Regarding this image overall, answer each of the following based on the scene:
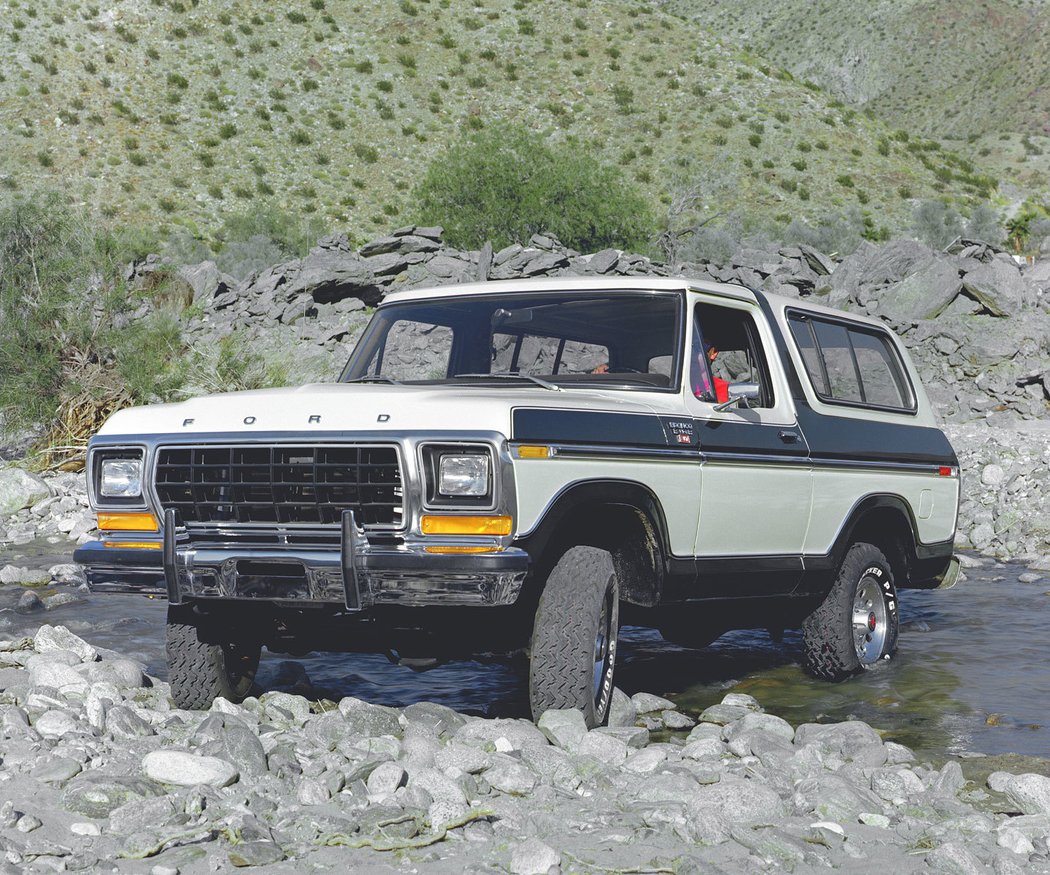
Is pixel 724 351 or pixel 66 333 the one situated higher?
pixel 724 351

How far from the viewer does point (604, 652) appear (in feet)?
18.8

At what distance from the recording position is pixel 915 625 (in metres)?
9.41

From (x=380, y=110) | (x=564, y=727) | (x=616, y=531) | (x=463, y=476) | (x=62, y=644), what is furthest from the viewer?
(x=380, y=110)

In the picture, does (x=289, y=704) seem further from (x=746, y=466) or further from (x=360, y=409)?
(x=746, y=466)

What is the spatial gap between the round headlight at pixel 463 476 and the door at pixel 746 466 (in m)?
1.38

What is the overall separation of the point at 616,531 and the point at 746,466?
83 cm

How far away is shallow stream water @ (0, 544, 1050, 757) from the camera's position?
6559 millimetres

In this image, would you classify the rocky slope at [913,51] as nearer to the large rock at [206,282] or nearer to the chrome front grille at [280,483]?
the large rock at [206,282]

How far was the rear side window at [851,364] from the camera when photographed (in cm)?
717

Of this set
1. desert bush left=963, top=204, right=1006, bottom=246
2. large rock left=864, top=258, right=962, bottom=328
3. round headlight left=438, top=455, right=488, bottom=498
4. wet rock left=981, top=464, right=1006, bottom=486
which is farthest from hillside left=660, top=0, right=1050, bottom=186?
round headlight left=438, top=455, right=488, bottom=498

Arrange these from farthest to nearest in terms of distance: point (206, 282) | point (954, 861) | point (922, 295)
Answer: point (206, 282), point (922, 295), point (954, 861)

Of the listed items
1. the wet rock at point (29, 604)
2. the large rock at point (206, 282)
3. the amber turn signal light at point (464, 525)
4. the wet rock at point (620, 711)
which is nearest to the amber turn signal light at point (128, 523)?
the amber turn signal light at point (464, 525)

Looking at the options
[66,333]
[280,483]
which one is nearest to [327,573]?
[280,483]

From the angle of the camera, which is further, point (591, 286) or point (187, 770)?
point (591, 286)
